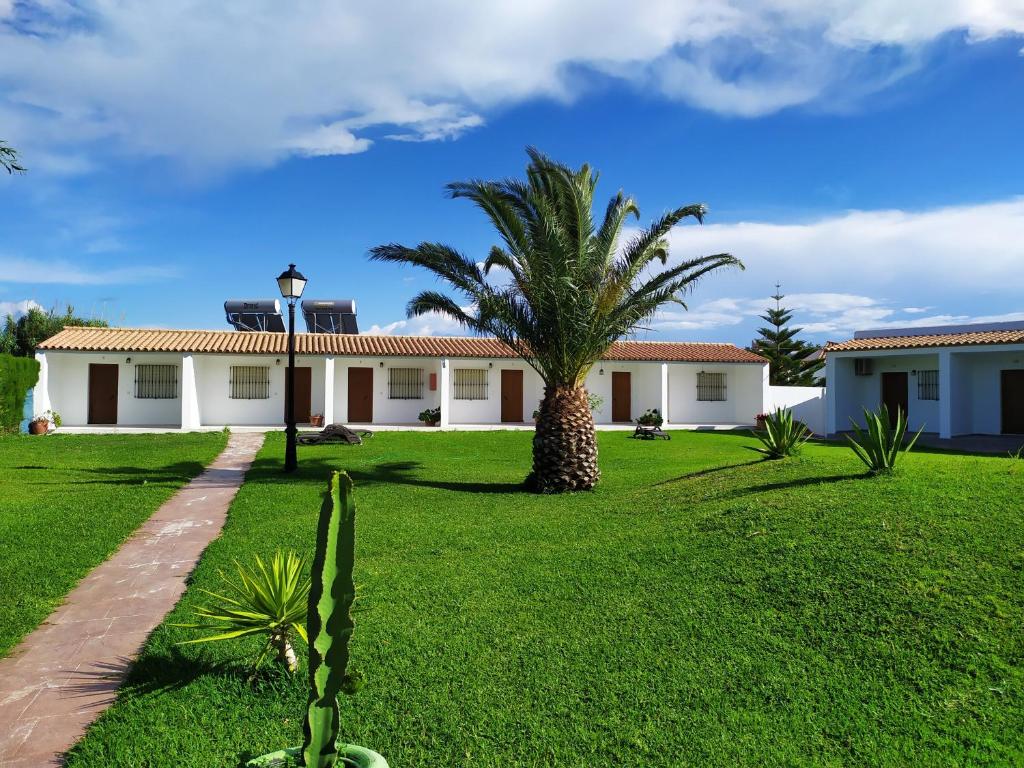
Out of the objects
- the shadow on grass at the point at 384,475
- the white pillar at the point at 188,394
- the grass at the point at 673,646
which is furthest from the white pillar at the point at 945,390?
the white pillar at the point at 188,394

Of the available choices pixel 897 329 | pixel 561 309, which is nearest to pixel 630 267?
pixel 561 309

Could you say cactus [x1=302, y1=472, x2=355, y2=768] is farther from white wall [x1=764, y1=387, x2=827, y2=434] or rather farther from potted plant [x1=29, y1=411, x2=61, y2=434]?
white wall [x1=764, y1=387, x2=827, y2=434]

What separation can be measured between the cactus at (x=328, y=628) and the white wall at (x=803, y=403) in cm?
2540

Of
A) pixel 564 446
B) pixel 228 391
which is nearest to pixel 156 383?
pixel 228 391

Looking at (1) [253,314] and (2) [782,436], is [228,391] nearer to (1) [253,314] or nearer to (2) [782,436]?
(1) [253,314]

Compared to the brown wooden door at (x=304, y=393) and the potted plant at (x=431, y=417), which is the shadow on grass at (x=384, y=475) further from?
A: the brown wooden door at (x=304, y=393)

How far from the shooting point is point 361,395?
25000 mm

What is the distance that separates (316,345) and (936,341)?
20.0 metres

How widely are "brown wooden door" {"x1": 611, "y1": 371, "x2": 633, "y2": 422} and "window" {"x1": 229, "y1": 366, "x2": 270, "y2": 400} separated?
13.1 metres

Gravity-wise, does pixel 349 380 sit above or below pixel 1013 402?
above

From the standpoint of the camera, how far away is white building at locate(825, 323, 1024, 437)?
66.8ft

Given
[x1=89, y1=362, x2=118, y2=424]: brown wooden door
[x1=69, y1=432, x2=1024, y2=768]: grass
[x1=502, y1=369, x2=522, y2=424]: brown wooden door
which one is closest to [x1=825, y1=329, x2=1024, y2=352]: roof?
[x1=502, y1=369, x2=522, y2=424]: brown wooden door

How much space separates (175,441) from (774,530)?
17210 mm

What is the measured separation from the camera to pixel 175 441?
19.0 metres
